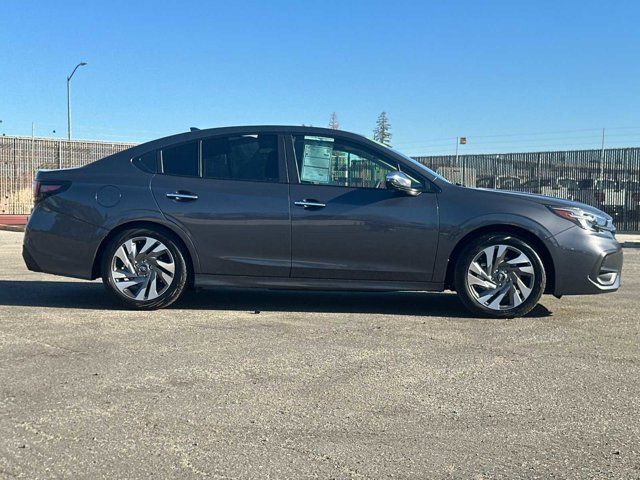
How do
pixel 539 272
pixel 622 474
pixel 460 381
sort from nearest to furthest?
pixel 622 474 < pixel 460 381 < pixel 539 272

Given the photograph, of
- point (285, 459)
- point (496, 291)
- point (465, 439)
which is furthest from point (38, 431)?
point (496, 291)

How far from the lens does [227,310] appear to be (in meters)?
6.05

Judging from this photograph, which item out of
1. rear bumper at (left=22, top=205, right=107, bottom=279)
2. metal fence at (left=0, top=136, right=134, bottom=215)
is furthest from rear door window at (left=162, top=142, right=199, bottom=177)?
metal fence at (left=0, top=136, right=134, bottom=215)

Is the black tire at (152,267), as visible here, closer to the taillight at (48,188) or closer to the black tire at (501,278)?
the taillight at (48,188)

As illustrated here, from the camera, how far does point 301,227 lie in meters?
5.78

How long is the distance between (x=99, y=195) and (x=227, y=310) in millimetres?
1530

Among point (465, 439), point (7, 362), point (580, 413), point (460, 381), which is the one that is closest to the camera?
point (465, 439)

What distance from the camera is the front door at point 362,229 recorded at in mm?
5715

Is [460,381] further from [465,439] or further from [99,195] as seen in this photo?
[99,195]

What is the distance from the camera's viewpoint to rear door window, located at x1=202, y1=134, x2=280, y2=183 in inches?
235

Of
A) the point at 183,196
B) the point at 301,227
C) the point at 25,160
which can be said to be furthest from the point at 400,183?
the point at 25,160

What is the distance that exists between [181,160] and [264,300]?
1.62 meters

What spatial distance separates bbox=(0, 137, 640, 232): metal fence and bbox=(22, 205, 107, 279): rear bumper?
15.1 meters

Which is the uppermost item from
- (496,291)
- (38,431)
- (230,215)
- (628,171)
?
(628,171)
